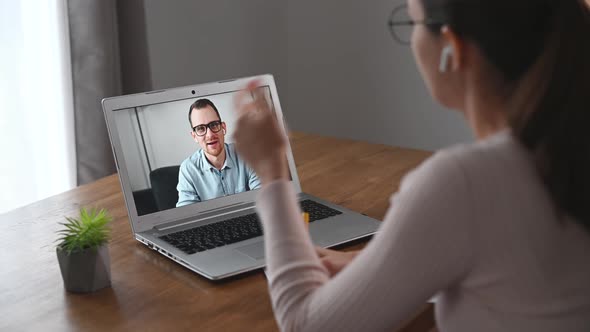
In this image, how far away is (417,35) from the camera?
34.5 inches

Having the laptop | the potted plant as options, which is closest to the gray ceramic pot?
the potted plant

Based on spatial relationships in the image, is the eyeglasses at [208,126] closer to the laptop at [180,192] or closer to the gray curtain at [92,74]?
the laptop at [180,192]

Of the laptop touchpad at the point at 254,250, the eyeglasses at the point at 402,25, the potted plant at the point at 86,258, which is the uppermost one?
the eyeglasses at the point at 402,25

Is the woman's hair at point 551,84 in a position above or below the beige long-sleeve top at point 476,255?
above

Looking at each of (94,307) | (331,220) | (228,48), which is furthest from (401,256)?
(228,48)

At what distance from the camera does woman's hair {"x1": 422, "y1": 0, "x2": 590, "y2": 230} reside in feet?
2.47

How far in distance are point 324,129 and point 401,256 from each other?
9.00ft

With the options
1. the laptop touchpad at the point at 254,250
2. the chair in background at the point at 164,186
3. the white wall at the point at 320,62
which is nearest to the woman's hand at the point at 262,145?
the laptop touchpad at the point at 254,250

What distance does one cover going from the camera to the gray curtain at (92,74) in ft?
7.88

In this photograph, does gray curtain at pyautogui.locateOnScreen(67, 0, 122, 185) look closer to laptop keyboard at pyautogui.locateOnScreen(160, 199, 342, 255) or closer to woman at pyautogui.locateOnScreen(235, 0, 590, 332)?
laptop keyboard at pyautogui.locateOnScreen(160, 199, 342, 255)

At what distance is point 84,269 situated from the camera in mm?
1138

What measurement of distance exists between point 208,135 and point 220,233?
20 centimetres

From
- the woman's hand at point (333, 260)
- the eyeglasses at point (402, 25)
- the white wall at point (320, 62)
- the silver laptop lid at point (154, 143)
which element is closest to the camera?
the eyeglasses at point (402, 25)

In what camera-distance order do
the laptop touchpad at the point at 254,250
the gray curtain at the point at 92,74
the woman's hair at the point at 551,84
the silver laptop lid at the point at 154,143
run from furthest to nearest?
the gray curtain at the point at 92,74 < the silver laptop lid at the point at 154,143 < the laptop touchpad at the point at 254,250 < the woman's hair at the point at 551,84
